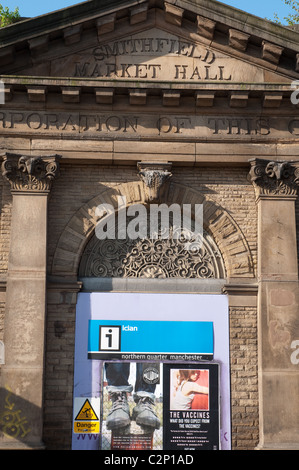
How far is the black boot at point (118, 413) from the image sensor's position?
1384cm

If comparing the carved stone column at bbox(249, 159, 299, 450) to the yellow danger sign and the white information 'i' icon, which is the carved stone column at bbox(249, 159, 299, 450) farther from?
the yellow danger sign

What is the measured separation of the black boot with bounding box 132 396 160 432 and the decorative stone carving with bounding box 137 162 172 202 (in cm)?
411

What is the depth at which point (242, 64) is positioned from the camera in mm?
15500

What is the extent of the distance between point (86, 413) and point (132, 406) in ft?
2.97

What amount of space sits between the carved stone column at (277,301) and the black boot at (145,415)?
2.08 m

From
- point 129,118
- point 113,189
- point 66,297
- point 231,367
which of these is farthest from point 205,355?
point 129,118

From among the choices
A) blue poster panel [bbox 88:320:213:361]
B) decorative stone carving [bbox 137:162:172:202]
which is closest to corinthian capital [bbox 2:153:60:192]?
decorative stone carving [bbox 137:162:172:202]

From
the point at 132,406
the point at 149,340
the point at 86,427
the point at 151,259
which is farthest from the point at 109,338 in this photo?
the point at 151,259

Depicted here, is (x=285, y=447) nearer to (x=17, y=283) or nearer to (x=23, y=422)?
(x=23, y=422)

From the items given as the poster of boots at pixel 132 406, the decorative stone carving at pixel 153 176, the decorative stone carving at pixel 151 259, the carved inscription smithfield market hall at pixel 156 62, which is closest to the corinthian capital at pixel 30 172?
the decorative stone carving at pixel 151 259

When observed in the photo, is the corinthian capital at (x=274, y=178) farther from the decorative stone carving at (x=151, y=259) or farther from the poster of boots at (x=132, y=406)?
the poster of boots at (x=132, y=406)

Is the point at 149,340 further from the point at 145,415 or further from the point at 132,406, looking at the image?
the point at 145,415

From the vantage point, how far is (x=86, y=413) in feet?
45.4

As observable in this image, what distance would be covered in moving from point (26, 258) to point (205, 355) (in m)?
4.07
